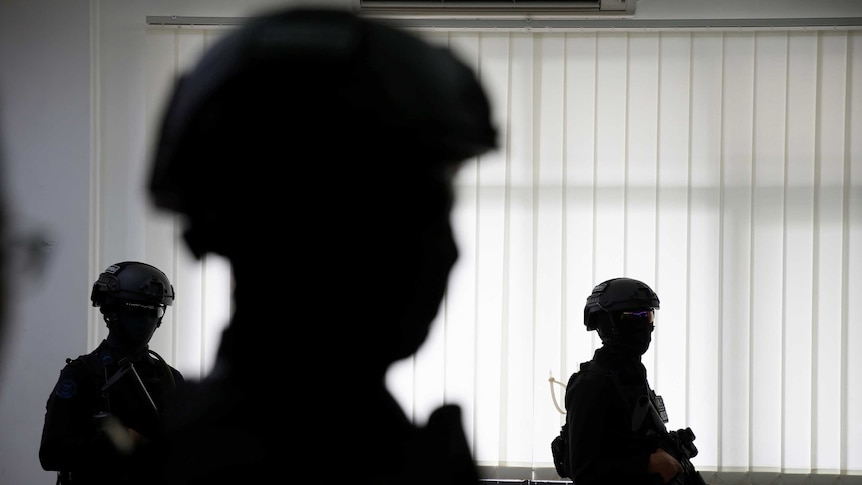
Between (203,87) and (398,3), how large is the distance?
3.38 m

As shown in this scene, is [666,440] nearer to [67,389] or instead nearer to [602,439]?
[602,439]

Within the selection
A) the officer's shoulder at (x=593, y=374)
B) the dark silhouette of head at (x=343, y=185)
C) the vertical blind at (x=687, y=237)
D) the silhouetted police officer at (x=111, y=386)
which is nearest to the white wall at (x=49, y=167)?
the vertical blind at (x=687, y=237)

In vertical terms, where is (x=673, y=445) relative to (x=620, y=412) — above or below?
below

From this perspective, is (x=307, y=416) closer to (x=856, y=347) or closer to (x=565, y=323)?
(x=565, y=323)

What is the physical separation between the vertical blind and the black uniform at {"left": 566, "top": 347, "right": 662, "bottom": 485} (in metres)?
1.45

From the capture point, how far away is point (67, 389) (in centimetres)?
214

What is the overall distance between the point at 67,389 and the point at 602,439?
4.66 ft

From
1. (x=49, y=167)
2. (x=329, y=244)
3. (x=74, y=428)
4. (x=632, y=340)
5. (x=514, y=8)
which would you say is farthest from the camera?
(x=49, y=167)

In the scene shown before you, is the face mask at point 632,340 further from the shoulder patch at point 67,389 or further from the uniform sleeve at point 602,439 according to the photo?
the shoulder patch at point 67,389

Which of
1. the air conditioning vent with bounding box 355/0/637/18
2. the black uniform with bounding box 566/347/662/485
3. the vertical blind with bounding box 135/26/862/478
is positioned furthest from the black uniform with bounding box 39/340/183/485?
the air conditioning vent with bounding box 355/0/637/18

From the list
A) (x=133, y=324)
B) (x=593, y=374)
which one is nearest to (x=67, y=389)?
(x=133, y=324)

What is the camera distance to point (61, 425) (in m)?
2.09

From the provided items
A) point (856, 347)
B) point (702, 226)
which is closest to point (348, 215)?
point (702, 226)

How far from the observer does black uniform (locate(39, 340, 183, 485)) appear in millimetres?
2002
